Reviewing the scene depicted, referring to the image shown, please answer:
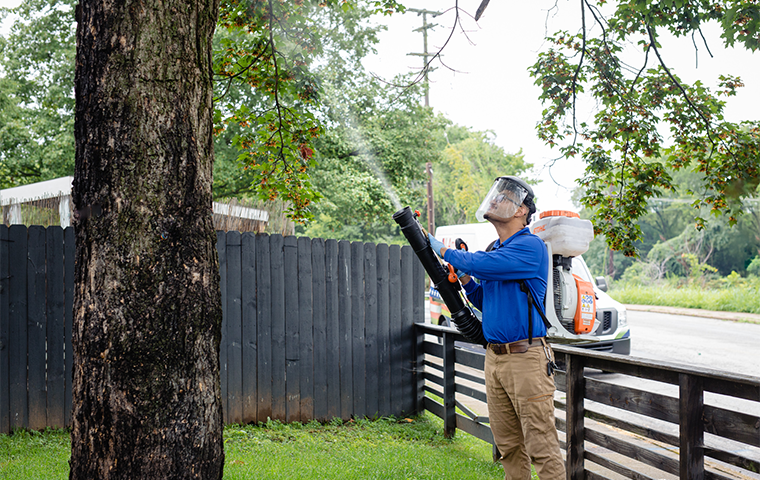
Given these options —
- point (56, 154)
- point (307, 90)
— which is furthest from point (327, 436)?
point (56, 154)

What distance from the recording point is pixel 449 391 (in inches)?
212

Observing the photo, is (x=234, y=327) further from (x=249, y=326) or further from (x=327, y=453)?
(x=327, y=453)

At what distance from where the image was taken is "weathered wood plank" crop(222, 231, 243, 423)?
5281 millimetres

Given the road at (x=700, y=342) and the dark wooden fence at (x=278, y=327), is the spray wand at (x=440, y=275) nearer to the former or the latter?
the dark wooden fence at (x=278, y=327)

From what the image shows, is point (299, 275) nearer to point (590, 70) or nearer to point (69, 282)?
→ point (69, 282)

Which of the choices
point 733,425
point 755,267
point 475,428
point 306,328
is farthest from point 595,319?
point 755,267

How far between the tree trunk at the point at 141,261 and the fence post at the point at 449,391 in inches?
133

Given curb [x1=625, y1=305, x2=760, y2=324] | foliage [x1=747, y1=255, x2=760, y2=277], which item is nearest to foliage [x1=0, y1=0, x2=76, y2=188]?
curb [x1=625, y1=305, x2=760, y2=324]

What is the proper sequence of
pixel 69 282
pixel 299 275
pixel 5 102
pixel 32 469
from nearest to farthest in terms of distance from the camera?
1. pixel 32 469
2. pixel 69 282
3. pixel 299 275
4. pixel 5 102

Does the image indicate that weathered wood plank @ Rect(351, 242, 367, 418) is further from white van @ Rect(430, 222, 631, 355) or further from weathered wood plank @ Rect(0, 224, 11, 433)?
weathered wood plank @ Rect(0, 224, 11, 433)

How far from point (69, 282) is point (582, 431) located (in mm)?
4499

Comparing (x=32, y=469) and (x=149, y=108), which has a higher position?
(x=149, y=108)

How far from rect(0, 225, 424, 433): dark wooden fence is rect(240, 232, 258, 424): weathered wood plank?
0.01m

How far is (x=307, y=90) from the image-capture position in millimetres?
5836
